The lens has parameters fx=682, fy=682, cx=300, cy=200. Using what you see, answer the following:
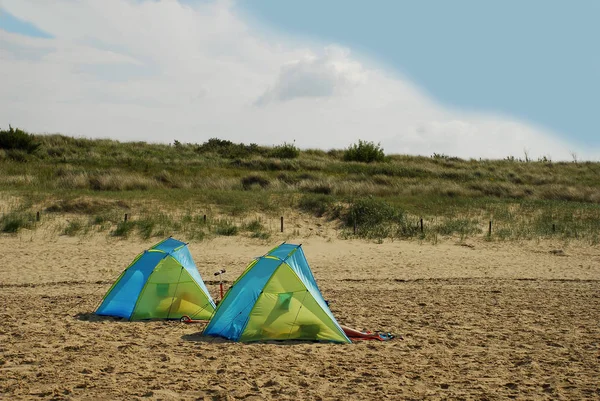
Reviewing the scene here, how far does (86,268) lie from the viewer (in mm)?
16719

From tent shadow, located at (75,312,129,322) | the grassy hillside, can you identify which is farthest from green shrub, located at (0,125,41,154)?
tent shadow, located at (75,312,129,322)

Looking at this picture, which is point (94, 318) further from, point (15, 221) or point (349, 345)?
point (15, 221)

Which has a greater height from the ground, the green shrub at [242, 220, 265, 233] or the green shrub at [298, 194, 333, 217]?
the green shrub at [298, 194, 333, 217]

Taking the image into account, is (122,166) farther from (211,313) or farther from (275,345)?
(275,345)

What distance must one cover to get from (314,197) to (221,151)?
1902 cm

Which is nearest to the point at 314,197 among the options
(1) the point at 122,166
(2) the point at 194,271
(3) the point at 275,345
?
(1) the point at 122,166

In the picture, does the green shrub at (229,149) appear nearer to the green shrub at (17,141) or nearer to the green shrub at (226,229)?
the green shrub at (17,141)

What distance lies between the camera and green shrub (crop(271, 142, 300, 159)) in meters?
43.3

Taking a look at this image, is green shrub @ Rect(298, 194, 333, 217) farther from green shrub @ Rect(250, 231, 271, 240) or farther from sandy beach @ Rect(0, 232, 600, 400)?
sandy beach @ Rect(0, 232, 600, 400)

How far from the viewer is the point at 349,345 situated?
32.2ft

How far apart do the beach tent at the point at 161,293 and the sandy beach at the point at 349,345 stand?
1.07 ft

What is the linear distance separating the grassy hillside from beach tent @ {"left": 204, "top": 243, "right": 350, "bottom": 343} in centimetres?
1067

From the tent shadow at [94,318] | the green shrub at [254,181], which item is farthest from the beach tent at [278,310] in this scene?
the green shrub at [254,181]

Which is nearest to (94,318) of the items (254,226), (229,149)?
(254,226)
